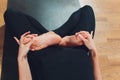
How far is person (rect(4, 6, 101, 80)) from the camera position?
1.25m

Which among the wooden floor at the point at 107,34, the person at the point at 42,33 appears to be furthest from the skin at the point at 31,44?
the wooden floor at the point at 107,34

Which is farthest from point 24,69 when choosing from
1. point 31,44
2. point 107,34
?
point 107,34

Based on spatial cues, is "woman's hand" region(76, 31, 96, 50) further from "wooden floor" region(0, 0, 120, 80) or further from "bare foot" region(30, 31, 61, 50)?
"wooden floor" region(0, 0, 120, 80)

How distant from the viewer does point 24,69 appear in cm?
120

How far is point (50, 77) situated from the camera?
117 cm

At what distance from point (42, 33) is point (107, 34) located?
2.59 ft

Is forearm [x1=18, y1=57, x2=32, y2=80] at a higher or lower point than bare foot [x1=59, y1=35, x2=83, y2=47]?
lower

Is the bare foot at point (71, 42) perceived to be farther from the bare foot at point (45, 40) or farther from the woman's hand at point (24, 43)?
the woman's hand at point (24, 43)

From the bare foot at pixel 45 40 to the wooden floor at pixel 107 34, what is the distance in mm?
526

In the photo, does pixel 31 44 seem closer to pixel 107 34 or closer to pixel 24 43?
pixel 24 43

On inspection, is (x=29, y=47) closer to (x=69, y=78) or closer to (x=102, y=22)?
(x=69, y=78)

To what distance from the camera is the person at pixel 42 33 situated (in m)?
1.25

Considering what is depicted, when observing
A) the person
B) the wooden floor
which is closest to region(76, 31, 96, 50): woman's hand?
the person

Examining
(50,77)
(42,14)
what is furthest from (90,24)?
(50,77)
